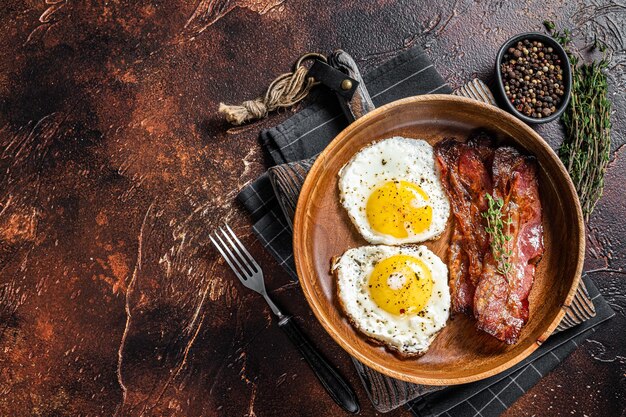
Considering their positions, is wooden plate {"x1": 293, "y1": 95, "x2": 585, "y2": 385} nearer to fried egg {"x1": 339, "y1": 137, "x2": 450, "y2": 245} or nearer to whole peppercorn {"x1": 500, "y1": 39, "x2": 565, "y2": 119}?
fried egg {"x1": 339, "y1": 137, "x2": 450, "y2": 245}

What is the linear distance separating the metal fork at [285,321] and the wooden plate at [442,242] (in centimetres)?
35

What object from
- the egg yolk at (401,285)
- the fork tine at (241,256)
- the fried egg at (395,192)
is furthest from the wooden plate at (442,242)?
the fork tine at (241,256)

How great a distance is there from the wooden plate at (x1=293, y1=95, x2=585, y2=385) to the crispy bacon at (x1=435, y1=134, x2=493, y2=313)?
0.07 m

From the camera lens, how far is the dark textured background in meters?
3.16

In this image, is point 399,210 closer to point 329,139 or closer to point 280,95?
point 329,139

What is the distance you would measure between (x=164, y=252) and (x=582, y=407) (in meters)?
2.45

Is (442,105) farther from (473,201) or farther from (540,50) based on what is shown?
(540,50)

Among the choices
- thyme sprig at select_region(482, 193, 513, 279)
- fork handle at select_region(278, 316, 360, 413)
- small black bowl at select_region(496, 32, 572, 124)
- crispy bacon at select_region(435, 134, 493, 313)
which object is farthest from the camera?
fork handle at select_region(278, 316, 360, 413)

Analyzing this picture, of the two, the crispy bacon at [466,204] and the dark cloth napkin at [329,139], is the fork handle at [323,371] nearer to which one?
the dark cloth napkin at [329,139]

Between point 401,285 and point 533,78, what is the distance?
1327 millimetres

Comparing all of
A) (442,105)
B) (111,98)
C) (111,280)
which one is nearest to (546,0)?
(442,105)

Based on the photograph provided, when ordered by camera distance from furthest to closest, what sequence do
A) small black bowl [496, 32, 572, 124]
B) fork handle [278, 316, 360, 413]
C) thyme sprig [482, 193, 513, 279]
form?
1. fork handle [278, 316, 360, 413]
2. small black bowl [496, 32, 572, 124]
3. thyme sprig [482, 193, 513, 279]

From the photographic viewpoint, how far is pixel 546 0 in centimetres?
328

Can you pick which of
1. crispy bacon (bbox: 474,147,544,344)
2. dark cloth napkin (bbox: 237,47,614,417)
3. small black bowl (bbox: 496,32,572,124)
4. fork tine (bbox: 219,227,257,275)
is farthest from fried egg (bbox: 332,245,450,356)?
small black bowl (bbox: 496,32,572,124)
